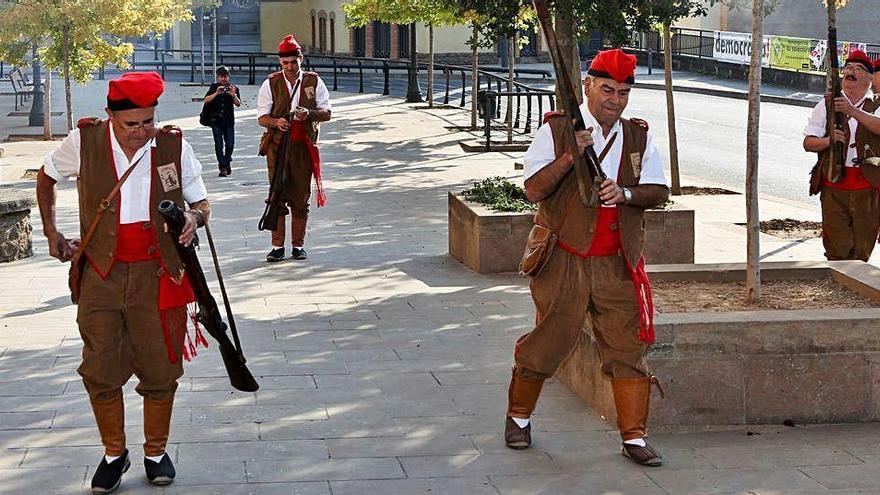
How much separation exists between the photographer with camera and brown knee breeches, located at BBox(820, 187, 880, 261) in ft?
35.1

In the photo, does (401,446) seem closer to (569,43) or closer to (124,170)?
(124,170)

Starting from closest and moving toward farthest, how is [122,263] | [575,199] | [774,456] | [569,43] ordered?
[122,263] < [575,199] < [774,456] < [569,43]

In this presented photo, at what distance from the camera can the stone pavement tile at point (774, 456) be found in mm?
6324

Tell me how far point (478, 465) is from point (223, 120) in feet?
45.8

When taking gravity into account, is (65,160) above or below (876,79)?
below

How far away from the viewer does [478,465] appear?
631 cm

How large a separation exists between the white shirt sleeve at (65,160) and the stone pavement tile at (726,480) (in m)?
2.76

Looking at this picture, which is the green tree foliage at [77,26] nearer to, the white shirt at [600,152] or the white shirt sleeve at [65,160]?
the white shirt sleeve at [65,160]

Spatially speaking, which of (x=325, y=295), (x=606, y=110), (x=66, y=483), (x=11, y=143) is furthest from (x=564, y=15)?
(x=11, y=143)

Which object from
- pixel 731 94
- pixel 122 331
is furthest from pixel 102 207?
pixel 731 94

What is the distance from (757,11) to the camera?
8.10 meters

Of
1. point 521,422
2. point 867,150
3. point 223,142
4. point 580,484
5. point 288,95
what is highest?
point 288,95

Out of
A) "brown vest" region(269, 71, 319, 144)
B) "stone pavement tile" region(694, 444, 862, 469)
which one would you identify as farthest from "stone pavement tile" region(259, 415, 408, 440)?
"brown vest" region(269, 71, 319, 144)

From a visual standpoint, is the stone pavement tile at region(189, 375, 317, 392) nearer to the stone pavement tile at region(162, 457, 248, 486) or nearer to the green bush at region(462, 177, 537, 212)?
the stone pavement tile at region(162, 457, 248, 486)
